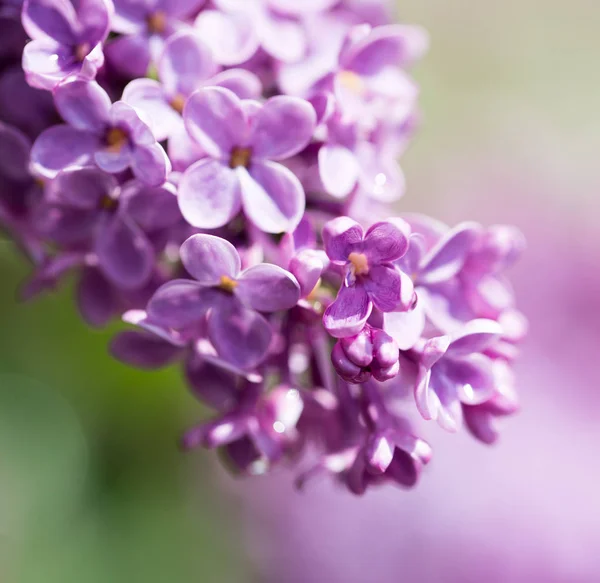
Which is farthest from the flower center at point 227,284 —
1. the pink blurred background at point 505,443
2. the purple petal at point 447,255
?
the pink blurred background at point 505,443

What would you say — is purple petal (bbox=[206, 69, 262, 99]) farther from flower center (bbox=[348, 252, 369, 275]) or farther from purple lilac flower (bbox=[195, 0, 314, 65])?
flower center (bbox=[348, 252, 369, 275])

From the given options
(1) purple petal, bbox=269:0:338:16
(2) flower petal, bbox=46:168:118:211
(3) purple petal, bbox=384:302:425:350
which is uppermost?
(1) purple petal, bbox=269:0:338:16

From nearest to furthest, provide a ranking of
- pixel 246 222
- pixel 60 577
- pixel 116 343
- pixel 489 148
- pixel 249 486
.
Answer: pixel 246 222 → pixel 116 343 → pixel 60 577 → pixel 249 486 → pixel 489 148

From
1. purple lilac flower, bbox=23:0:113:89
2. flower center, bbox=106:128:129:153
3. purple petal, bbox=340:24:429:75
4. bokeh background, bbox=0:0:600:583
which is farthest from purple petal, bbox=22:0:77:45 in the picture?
bokeh background, bbox=0:0:600:583

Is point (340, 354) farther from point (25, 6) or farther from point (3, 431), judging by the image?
point (3, 431)

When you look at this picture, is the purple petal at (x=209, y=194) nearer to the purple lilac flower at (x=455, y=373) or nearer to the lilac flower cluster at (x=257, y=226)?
the lilac flower cluster at (x=257, y=226)

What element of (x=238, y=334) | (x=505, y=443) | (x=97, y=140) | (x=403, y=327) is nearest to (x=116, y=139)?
(x=97, y=140)

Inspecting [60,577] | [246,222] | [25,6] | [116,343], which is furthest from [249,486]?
[25,6]
